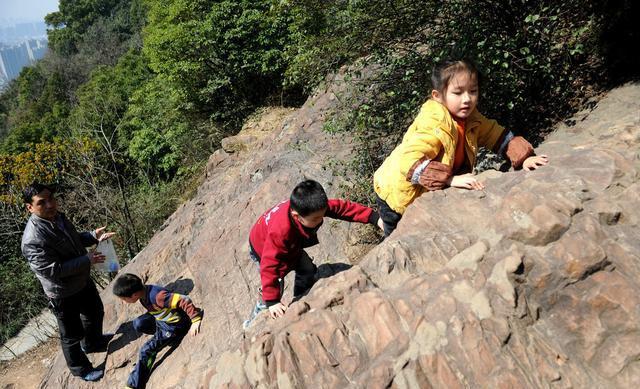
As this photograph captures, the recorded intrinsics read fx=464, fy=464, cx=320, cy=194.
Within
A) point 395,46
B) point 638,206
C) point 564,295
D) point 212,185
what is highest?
point 395,46

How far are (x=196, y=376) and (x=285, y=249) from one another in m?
1.10

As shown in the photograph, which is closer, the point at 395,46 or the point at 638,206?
the point at 638,206

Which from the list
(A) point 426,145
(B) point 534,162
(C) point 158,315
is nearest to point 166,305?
(C) point 158,315

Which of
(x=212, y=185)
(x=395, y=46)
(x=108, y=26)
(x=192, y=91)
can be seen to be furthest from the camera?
(x=108, y=26)

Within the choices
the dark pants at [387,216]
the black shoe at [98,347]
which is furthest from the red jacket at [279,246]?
the black shoe at [98,347]

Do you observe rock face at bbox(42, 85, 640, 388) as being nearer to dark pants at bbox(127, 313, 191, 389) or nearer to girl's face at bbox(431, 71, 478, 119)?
girl's face at bbox(431, 71, 478, 119)

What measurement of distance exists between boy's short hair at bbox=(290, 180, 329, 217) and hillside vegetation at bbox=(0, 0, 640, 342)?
227 cm

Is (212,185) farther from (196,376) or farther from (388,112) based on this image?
(196,376)

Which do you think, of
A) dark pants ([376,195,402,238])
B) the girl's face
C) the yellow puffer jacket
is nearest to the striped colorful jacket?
dark pants ([376,195,402,238])

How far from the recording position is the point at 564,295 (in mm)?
2289

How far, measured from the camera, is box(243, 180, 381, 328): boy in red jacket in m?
3.28

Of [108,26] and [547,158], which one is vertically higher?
[108,26]

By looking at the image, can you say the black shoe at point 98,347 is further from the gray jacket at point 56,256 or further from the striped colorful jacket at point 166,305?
the striped colorful jacket at point 166,305

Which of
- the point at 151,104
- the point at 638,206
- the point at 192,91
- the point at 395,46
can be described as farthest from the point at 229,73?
the point at 638,206
